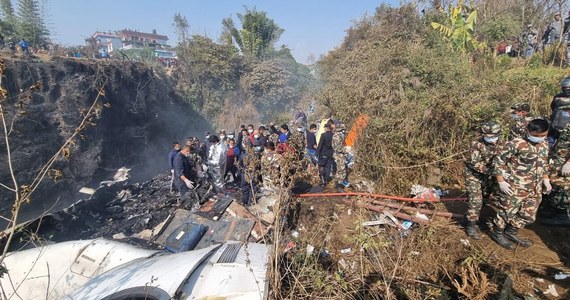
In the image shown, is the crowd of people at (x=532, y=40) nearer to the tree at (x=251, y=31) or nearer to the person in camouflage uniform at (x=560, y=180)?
the person in camouflage uniform at (x=560, y=180)

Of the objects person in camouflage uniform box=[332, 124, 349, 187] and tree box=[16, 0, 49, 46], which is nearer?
person in camouflage uniform box=[332, 124, 349, 187]

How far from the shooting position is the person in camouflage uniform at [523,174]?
11.2 ft

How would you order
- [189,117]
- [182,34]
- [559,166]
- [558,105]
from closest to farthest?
[559,166]
[558,105]
[189,117]
[182,34]

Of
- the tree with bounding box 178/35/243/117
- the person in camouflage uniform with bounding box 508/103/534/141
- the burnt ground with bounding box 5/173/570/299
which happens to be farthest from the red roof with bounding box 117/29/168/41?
the person in camouflage uniform with bounding box 508/103/534/141

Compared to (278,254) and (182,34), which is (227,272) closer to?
(278,254)

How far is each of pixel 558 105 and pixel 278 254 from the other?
173 inches

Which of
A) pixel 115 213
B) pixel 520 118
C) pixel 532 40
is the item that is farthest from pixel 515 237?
pixel 532 40

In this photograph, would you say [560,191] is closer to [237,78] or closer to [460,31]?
[460,31]

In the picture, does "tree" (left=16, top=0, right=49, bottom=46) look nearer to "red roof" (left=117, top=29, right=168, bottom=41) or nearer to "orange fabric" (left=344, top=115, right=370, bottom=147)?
"orange fabric" (left=344, top=115, right=370, bottom=147)

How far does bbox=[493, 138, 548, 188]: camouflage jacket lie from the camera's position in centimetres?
343

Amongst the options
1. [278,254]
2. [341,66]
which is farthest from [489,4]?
[278,254]

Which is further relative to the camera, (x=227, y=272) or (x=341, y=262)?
(x=341, y=262)

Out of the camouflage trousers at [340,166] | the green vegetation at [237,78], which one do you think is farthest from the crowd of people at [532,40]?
the green vegetation at [237,78]

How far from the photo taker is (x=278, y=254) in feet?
8.63
